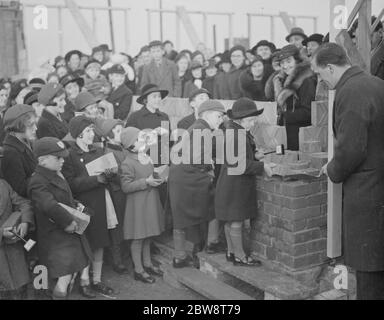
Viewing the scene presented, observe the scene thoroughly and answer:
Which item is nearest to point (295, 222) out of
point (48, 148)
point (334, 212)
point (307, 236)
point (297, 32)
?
point (307, 236)

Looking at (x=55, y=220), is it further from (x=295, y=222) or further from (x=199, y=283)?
(x=295, y=222)

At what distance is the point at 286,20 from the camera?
4.39m

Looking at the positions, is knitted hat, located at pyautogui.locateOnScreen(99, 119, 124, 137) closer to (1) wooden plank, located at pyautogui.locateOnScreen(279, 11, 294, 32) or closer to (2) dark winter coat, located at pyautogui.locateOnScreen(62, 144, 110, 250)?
(2) dark winter coat, located at pyautogui.locateOnScreen(62, 144, 110, 250)

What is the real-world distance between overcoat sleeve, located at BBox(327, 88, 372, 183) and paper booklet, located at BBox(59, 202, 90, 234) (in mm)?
1704

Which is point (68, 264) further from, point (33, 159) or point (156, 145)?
point (156, 145)

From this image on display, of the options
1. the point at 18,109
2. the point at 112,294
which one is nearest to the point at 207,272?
the point at 112,294

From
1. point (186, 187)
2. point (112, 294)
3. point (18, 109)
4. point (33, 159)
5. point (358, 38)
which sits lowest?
point (112, 294)

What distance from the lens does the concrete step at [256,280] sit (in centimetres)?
348

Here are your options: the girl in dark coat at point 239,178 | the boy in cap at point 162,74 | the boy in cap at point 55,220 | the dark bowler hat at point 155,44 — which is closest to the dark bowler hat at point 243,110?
the girl in dark coat at point 239,178

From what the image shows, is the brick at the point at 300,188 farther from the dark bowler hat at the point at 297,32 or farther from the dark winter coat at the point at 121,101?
the dark winter coat at the point at 121,101

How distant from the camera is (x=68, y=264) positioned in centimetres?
362

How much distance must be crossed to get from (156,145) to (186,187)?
0.55 meters

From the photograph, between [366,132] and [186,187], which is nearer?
[366,132]

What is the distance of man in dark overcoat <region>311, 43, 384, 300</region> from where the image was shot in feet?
9.25
